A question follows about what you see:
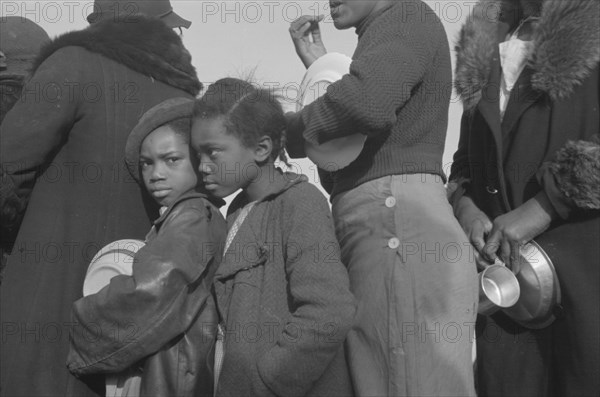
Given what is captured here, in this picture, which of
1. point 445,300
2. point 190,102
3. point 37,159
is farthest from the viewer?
point 190,102

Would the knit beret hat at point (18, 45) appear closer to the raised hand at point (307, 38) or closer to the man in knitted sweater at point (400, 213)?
the raised hand at point (307, 38)

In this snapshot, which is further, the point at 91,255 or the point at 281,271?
the point at 91,255

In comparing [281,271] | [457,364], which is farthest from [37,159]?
[457,364]

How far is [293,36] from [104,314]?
3.38 ft

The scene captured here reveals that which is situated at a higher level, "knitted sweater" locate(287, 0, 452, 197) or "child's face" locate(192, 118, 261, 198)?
"knitted sweater" locate(287, 0, 452, 197)

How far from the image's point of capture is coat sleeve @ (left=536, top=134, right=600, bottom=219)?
2.41m

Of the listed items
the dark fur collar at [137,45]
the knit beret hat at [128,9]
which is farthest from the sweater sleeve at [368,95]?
the knit beret hat at [128,9]

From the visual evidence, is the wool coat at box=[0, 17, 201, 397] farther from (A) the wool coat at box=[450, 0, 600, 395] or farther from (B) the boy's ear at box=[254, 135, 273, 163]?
(A) the wool coat at box=[450, 0, 600, 395]

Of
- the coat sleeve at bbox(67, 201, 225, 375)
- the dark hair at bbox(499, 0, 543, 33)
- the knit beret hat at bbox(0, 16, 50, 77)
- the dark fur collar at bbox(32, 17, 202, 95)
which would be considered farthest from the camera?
the knit beret hat at bbox(0, 16, 50, 77)

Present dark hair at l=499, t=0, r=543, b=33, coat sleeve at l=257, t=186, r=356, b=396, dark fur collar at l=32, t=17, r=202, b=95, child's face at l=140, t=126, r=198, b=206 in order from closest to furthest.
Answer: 1. coat sleeve at l=257, t=186, r=356, b=396
2. child's face at l=140, t=126, r=198, b=206
3. dark fur collar at l=32, t=17, r=202, b=95
4. dark hair at l=499, t=0, r=543, b=33

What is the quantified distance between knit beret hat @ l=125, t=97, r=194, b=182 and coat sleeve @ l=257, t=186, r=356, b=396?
0.61 metres

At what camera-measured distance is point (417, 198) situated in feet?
7.77

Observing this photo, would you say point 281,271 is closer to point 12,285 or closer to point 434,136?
point 434,136

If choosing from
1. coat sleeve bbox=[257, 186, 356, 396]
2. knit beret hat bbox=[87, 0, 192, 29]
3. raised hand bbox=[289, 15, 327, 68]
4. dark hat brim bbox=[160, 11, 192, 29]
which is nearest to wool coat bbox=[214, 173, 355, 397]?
coat sleeve bbox=[257, 186, 356, 396]
